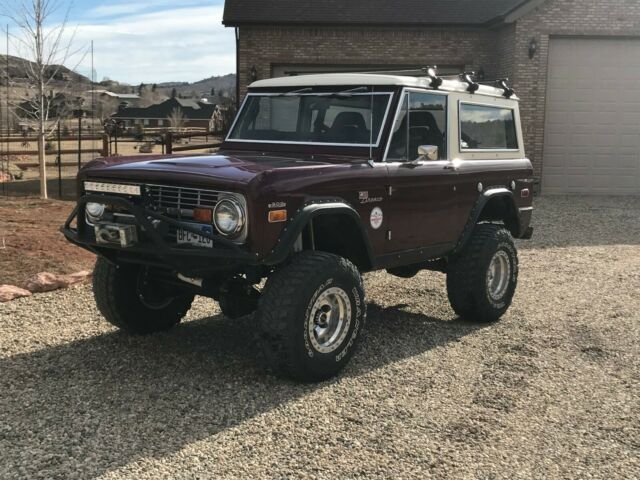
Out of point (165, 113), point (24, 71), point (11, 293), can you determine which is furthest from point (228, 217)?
point (165, 113)

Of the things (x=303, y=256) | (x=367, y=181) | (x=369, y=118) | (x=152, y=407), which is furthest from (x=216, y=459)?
(x=369, y=118)

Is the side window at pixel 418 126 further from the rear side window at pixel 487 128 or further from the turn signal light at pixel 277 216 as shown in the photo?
the turn signal light at pixel 277 216

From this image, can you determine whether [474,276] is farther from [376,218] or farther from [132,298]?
[132,298]

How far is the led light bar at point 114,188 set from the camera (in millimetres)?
4402

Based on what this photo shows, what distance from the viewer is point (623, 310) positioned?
21.7 feet

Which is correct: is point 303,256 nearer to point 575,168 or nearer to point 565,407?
point 565,407

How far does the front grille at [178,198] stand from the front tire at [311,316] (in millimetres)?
638

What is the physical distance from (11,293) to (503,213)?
4736 millimetres

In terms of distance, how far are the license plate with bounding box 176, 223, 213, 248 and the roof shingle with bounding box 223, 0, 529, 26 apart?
12914 millimetres

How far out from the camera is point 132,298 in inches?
210

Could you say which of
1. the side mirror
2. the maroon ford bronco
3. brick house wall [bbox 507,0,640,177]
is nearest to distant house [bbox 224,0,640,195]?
brick house wall [bbox 507,0,640,177]

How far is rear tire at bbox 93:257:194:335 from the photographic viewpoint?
5.23 meters

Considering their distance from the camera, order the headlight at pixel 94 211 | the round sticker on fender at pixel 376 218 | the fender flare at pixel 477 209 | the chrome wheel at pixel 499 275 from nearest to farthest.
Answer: the headlight at pixel 94 211, the round sticker on fender at pixel 376 218, the fender flare at pixel 477 209, the chrome wheel at pixel 499 275

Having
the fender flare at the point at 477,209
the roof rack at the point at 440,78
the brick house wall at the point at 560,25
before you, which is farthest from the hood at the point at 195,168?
the brick house wall at the point at 560,25
